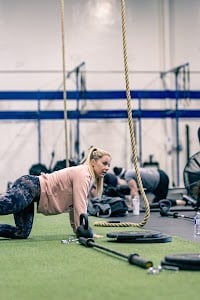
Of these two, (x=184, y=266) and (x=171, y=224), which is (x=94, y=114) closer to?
(x=171, y=224)

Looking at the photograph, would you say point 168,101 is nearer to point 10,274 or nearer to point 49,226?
point 49,226

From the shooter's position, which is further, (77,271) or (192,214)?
(192,214)

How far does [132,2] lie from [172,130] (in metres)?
2.71

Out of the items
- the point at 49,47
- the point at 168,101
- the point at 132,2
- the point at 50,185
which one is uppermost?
the point at 132,2

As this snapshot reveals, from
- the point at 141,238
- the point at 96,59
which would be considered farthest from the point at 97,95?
the point at 141,238

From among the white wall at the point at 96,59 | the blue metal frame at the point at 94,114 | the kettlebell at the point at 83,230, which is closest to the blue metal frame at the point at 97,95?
the white wall at the point at 96,59

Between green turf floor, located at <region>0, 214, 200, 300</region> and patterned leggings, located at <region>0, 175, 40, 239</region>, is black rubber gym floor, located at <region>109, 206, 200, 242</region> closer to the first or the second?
green turf floor, located at <region>0, 214, 200, 300</region>

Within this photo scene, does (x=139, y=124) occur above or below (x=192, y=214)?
above

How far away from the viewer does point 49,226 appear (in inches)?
261

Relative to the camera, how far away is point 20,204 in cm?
498

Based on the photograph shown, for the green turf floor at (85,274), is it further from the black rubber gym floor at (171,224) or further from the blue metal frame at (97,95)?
the blue metal frame at (97,95)

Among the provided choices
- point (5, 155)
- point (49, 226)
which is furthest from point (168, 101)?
point (49, 226)

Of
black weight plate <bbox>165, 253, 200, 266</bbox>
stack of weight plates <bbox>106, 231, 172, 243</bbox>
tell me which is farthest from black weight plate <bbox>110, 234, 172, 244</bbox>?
black weight plate <bbox>165, 253, 200, 266</bbox>

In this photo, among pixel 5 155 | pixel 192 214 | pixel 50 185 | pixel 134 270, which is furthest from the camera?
pixel 5 155
